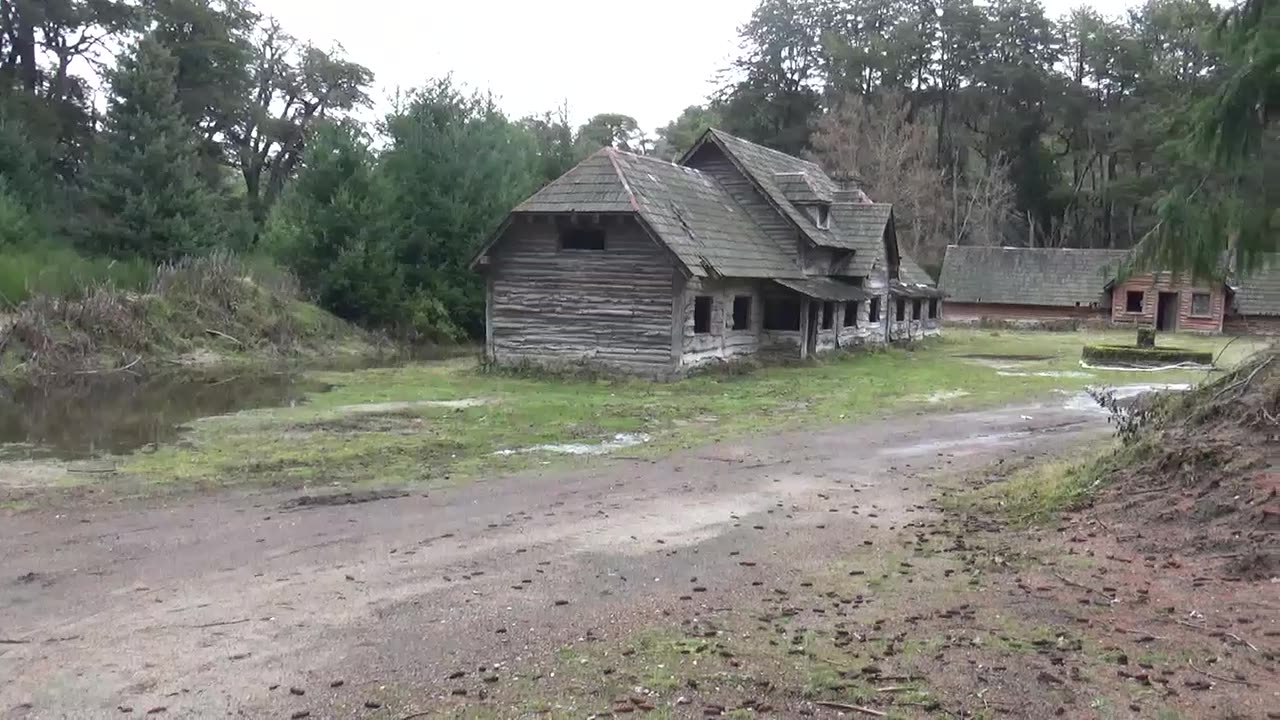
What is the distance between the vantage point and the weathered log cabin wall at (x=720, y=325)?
82.2 feet

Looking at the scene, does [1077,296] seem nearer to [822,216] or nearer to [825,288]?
[822,216]

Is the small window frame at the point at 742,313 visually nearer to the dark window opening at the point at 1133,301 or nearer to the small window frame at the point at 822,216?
the small window frame at the point at 822,216

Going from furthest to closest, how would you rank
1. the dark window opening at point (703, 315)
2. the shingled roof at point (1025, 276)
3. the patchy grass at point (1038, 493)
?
the shingled roof at point (1025, 276), the dark window opening at point (703, 315), the patchy grass at point (1038, 493)

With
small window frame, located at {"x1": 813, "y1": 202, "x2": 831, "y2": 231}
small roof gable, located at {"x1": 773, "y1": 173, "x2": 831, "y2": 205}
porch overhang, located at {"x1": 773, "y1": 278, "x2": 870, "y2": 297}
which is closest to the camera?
porch overhang, located at {"x1": 773, "y1": 278, "x2": 870, "y2": 297}

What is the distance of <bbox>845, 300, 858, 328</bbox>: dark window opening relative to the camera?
33250mm

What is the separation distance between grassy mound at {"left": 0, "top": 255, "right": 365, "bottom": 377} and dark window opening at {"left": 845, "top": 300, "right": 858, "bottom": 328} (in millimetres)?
16981

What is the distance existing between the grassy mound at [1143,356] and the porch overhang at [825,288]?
7.03 metres

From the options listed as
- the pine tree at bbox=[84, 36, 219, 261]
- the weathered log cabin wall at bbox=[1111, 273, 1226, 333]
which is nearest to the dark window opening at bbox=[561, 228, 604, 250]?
the pine tree at bbox=[84, 36, 219, 261]

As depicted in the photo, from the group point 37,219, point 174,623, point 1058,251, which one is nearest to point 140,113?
point 37,219

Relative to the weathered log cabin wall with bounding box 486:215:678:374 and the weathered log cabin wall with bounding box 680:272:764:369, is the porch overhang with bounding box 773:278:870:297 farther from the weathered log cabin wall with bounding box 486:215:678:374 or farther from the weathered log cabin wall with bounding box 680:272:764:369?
the weathered log cabin wall with bounding box 486:215:678:374

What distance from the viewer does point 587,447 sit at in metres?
15.1

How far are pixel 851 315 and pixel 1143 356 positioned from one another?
9.08 m

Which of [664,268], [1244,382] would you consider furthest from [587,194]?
[1244,382]

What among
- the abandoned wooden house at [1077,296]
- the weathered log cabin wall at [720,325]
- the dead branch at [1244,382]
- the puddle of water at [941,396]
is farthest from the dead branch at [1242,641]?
the abandoned wooden house at [1077,296]
